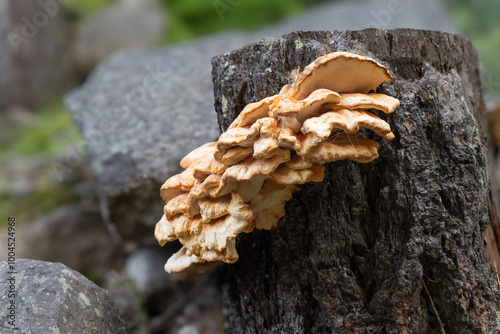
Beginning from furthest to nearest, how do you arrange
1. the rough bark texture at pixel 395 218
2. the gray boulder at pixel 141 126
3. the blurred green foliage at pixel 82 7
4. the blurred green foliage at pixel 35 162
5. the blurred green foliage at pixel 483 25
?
the blurred green foliage at pixel 82 7 < the blurred green foliage at pixel 483 25 < the blurred green foliage at pixel 35 162 < the gray boulder at pixel 141 126 < the rough bark texture at pixel 395 218

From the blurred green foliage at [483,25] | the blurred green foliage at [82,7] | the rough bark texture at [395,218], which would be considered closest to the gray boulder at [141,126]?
the rough bark texture at [395,218]

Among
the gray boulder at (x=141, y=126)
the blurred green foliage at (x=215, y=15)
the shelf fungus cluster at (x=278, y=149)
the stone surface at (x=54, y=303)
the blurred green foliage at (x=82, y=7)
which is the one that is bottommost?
the stone surface at (x=54, y=303)

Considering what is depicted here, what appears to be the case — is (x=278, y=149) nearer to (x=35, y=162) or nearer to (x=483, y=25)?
Result: (x=35, y=162)

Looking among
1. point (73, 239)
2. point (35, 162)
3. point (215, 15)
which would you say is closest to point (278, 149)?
point (73, 239)

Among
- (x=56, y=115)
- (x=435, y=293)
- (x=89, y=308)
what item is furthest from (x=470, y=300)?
(x=56, y=115)

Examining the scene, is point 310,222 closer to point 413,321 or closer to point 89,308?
point 413,321

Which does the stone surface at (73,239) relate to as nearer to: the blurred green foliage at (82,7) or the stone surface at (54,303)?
the stone surface at (54,303)
